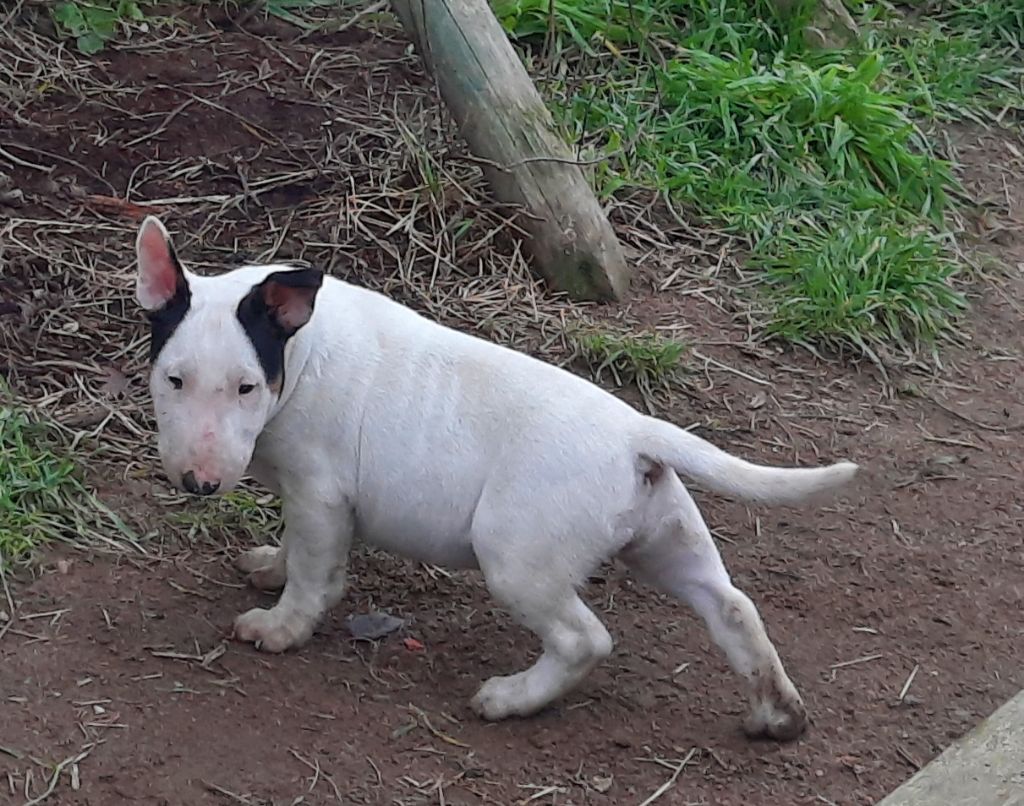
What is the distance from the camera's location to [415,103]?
6562 millimetres

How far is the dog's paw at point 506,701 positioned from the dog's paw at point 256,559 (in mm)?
755

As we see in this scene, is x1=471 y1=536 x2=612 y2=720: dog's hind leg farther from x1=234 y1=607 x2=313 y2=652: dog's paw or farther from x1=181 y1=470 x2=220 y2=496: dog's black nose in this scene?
x1=181 y1=470 x2=220 y2=496: dog's black nose

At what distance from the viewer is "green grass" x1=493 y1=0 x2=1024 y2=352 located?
Result: 6000 mm

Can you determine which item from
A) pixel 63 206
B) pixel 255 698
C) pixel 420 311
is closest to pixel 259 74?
pixel 63 206

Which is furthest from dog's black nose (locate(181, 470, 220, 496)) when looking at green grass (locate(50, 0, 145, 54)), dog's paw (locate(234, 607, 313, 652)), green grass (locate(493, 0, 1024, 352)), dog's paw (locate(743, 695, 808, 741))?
green grass (locate(50, 0, 145, 54))

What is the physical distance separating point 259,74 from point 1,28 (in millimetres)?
1053

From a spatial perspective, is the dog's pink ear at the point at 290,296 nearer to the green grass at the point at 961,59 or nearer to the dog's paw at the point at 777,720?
the dog's paw at the point at 777,720

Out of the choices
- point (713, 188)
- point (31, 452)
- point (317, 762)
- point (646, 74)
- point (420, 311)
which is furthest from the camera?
point (646, 74)

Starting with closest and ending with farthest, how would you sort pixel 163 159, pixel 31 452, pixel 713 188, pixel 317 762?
pixel 317 762
pixel 31 452
pixel 163 159
pixel 713 188

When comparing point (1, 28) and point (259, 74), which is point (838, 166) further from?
point (1, 28)

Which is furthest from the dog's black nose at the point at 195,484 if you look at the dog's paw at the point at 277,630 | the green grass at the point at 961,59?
the green grass at the point at 961,59

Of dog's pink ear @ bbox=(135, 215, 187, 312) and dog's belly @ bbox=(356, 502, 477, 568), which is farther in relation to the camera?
dog's belly @ bbox=(356, 502, 477, 568)

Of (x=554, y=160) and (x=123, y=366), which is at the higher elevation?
(x=554, y=160)

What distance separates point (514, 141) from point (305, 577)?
7.64ft
